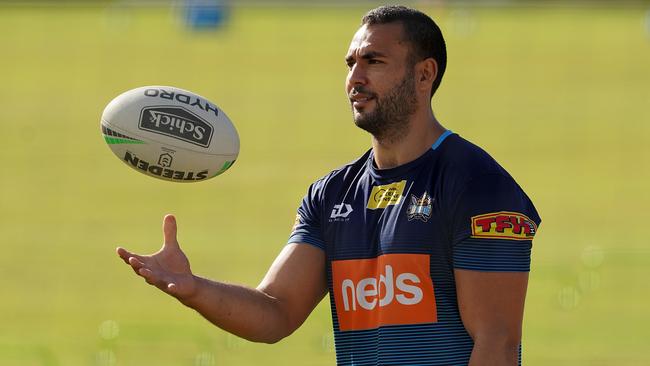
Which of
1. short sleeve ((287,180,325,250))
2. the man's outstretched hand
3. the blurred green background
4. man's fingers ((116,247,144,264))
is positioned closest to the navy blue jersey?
short sleeve ((287,180,325,250))

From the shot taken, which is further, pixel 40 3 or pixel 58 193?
pixel 40 3

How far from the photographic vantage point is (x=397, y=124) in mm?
4789

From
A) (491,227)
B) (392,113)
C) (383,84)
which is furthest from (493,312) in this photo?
(383,84)

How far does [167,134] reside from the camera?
537 cm

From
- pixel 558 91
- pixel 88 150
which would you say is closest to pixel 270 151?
pixel 88 150

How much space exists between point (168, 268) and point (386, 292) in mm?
853

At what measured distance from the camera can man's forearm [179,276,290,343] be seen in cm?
481

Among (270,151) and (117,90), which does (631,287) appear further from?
(117,90)

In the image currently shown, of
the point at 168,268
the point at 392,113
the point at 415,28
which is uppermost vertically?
the point at 415,28

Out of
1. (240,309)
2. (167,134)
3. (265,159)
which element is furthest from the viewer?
(265,159)

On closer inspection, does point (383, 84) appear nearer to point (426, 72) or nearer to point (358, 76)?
point (358, 76)

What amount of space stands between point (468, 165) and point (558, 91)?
2911 cm

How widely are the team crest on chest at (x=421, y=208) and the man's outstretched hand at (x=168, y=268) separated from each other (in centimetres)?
88

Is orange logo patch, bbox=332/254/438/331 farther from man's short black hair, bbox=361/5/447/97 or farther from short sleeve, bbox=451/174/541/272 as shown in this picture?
man's short black hair, bbox=361/5/447/97
